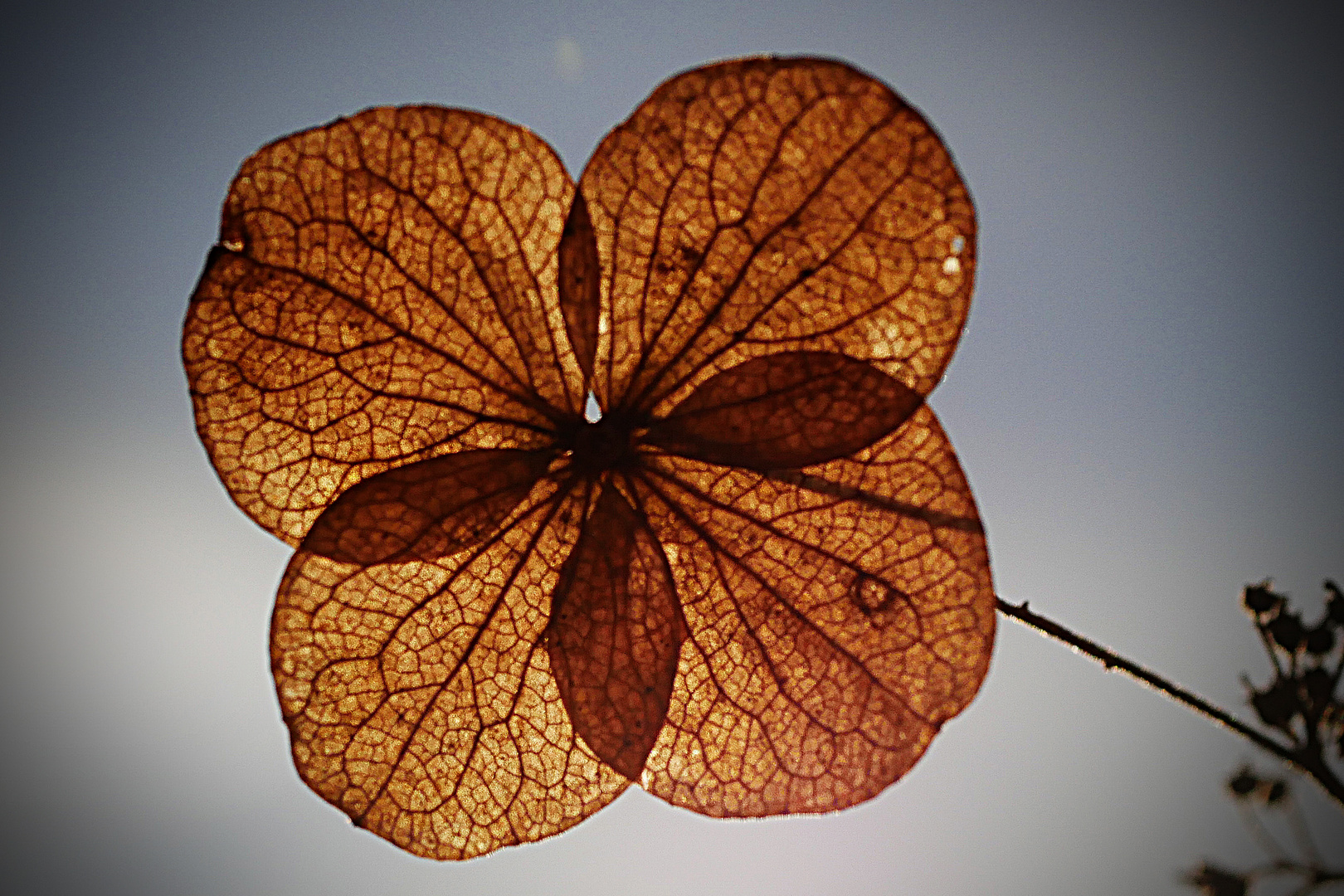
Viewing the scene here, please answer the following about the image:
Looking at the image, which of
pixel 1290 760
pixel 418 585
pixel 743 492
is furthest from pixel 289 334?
pixel 1290 760

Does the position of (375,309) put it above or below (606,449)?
above

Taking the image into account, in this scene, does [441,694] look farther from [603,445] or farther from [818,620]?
[818,620]

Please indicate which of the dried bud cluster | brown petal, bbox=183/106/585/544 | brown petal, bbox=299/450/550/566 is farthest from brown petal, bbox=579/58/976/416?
the dried bud cluster

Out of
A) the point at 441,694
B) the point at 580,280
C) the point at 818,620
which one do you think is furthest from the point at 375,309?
the point at 818,620

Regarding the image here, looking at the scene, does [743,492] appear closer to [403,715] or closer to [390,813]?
[403,715]

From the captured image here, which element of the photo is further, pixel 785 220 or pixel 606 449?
pixel 606 449
